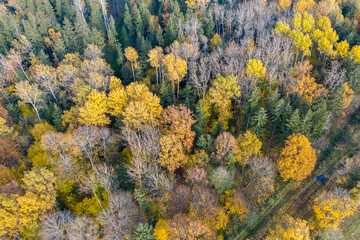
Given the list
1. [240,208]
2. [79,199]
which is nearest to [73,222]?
[79,199]

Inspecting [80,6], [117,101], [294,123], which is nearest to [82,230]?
[117,101]

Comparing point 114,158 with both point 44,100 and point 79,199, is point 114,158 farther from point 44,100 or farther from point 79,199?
point 44,100

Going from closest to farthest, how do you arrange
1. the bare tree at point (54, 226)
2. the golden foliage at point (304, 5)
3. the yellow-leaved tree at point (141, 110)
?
1. the bare tree at point (54, 226)
2. the yellow-leaved tree at point (141, 110)
3. the golden foliage at point (304, 5)

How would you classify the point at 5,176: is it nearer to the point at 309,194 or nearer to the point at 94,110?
the point at 94,110

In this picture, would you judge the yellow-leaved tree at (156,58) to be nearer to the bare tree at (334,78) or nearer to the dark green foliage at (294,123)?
the dark green foliage at (294,123)

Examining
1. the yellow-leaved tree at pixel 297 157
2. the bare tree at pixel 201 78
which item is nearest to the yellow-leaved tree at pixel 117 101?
the bare tree at pixel 201 78

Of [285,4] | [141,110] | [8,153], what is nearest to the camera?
[141,110]
